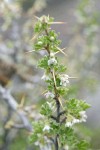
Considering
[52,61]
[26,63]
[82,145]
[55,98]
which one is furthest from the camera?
[26,63]

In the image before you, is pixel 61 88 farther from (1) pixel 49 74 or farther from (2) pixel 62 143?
(2) pixel 62 143

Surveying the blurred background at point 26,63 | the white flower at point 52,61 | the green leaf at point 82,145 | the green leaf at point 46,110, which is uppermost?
the blurred background at point 26,63

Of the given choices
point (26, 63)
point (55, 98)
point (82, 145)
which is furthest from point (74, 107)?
point (26, 63)

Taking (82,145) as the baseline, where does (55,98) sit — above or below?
above

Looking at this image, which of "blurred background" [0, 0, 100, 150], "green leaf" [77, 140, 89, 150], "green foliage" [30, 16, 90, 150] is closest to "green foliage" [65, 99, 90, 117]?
"green foliage" [30, 16, 90, 150]

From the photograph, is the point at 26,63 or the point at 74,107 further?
the point at 26,63

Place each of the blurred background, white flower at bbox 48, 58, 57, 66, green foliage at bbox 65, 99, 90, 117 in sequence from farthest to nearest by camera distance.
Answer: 1. the blurred background
2. green foliage at bbox 65, 99, 90, 117
3. white flower at bbox 48, 58, 57, 66

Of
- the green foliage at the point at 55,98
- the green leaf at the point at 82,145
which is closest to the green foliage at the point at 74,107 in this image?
the green foliage at the point at 55,98

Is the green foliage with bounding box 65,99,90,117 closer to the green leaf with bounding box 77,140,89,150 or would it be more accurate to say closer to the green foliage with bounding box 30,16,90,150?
the green foliage with bounding box 30,16,90,150

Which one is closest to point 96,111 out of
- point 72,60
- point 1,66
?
point 72,60

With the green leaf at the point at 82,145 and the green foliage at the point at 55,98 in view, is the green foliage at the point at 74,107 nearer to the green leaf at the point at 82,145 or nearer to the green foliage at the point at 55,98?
the green foliage at the point at 55,98

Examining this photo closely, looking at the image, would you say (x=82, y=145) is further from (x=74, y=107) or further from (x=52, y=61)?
(x=52, y=61)
